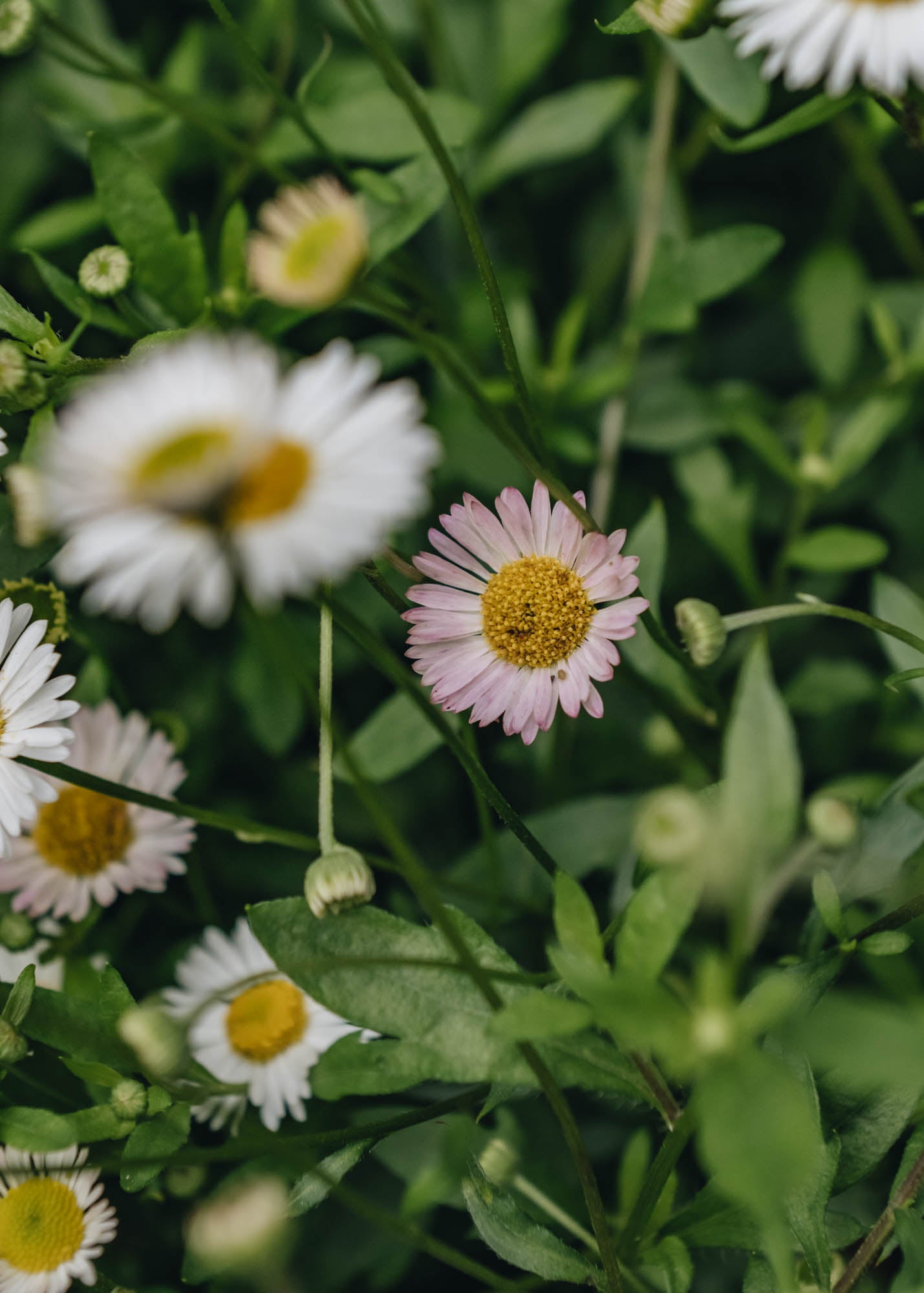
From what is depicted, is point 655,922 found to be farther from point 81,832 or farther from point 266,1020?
point 81,832

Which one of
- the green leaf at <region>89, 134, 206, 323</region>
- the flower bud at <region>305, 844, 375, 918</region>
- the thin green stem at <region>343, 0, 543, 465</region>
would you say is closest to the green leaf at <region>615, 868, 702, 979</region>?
the flower bud at <region>305, 844, 375, 918</region>

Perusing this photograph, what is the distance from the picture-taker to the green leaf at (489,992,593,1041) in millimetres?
435

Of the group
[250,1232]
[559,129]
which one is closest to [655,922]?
[250,1232]

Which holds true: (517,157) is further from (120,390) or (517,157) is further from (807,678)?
(120,390)

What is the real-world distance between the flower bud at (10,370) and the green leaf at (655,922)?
360mm

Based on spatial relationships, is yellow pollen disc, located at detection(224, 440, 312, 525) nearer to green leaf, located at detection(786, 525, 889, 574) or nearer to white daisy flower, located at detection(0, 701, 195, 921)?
white daisy flower, located at detection(0, 701, 195, 921)

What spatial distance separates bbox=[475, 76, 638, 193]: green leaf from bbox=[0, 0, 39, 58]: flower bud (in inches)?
15.5

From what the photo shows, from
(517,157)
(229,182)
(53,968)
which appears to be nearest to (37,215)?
(229,182)

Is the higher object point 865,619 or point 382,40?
point 382,40

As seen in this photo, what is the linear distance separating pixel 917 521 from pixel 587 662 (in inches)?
18.4

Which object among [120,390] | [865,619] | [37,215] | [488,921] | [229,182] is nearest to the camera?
[120,390]

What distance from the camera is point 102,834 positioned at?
0.76m

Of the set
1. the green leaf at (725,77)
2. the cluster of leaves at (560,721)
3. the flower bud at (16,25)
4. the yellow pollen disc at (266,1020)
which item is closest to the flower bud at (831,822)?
the cluster of leaves at (560,721)

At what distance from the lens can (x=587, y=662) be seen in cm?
62
